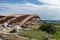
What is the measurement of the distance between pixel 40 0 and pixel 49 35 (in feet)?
3.72

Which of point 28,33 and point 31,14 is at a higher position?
point 31,14

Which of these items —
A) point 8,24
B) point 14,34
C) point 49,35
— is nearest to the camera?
point 14,34

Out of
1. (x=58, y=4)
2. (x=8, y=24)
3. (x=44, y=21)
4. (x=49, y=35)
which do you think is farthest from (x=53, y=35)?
(x=8, y=24)

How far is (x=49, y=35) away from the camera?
463cm

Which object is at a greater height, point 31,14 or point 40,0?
point 40,0

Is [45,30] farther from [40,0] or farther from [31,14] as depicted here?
[40,0]

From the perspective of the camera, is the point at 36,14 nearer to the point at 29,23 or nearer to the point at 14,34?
the point at 29,23

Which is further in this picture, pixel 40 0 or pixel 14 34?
pixel 40 0

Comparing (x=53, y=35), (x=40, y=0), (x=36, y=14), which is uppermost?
(x=40, y=0)

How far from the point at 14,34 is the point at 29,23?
3.46ft

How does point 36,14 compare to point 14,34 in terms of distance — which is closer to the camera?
point 14,34

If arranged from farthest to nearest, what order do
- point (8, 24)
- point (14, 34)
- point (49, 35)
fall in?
point (8, 24)
point (49, 35)
point (14, 34)

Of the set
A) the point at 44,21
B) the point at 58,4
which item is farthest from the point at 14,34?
the point at 58,4

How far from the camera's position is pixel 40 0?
5168 millimetres
